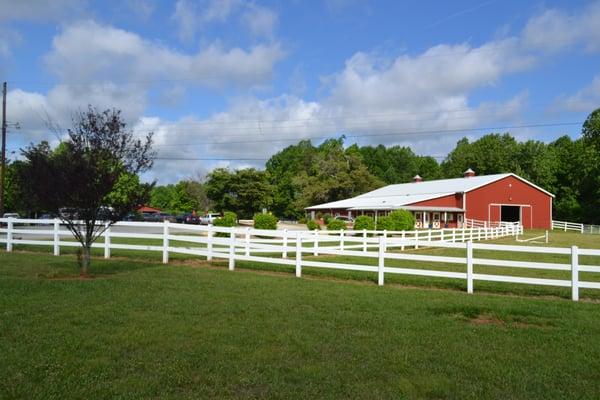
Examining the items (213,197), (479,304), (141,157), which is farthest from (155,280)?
(213,197)

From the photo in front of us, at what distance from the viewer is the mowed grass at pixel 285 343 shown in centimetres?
522

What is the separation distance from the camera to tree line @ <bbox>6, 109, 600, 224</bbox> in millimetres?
69375

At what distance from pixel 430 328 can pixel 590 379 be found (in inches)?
96.8

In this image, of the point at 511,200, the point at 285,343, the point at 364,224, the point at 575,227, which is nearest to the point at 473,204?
the point at 511,200

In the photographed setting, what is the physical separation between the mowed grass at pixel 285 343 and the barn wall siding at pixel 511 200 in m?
42.7

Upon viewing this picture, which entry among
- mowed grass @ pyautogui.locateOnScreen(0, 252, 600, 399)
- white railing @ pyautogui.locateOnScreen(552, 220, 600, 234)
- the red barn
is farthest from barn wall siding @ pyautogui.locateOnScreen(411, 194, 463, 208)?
mowed grass @ pyautogui.locateOnScreen(0, 252, 600, 399)

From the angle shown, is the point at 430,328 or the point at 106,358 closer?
the point at 106,358

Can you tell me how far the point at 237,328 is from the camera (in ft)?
24.6

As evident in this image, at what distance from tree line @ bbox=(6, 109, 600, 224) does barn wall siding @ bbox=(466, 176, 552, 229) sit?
604 inches

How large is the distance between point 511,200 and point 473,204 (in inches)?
210

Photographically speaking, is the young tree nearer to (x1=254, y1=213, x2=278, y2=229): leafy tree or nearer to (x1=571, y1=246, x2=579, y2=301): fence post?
(x1=571, y1=246, x2=579, y2=301): fence post

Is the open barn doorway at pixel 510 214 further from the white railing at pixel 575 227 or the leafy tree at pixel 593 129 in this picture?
the leafy tree at pixel 593 129

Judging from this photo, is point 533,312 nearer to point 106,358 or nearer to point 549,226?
point 106,358

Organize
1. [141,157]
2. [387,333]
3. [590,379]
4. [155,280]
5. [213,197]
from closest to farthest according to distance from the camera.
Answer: [590,379], [387,333], [155,280], [141,157], [213,197]
